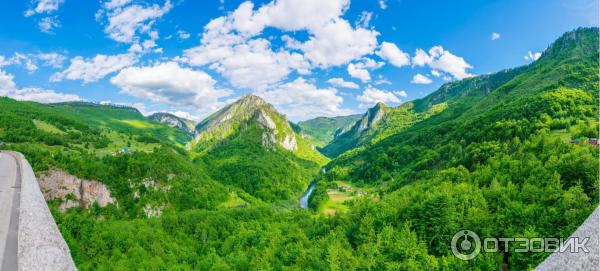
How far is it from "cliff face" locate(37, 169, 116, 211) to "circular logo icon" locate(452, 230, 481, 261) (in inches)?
4582

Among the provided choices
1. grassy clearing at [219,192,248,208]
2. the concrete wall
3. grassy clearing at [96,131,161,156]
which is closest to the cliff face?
grassy clearing at [96,131,161,156]

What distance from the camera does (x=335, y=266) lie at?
46625 mm

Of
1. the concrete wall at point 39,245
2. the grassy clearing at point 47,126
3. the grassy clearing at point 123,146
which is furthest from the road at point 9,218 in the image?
the grassy clearing at point 47,126

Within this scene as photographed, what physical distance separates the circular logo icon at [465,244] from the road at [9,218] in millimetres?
45998

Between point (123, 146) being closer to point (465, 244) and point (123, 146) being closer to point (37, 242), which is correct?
point (37, 242)

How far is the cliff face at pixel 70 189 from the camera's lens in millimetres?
97062

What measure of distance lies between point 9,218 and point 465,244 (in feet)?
180

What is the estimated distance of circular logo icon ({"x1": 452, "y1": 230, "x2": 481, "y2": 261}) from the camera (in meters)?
38.6

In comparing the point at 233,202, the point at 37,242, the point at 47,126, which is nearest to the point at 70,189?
the point at 233,202

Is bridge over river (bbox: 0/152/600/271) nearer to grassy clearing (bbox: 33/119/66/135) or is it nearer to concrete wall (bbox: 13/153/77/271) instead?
concrete wall (bbox: 13/153/77/271)

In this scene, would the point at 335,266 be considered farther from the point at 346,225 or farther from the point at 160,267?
the point at 160,267

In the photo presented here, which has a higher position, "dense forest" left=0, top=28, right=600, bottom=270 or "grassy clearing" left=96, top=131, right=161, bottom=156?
"grassy clearing" left=96, top=131, right=161, bottom=156

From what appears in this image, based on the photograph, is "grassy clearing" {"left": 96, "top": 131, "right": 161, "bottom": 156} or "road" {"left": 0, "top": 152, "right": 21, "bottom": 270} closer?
"road" {"left": 0, "top": 152, "right": 21, "bottom": 270}

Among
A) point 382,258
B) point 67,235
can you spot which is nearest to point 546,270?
point 382,258
